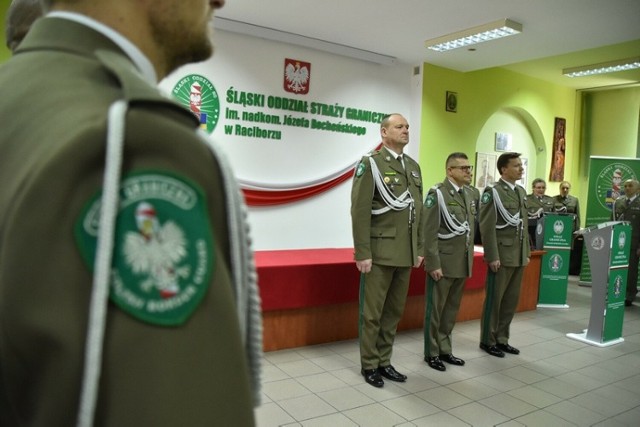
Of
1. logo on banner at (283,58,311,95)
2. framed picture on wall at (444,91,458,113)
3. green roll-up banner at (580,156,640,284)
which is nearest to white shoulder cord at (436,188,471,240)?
logo on banner at (283,58,311,95)

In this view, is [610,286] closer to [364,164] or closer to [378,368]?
[378,368]

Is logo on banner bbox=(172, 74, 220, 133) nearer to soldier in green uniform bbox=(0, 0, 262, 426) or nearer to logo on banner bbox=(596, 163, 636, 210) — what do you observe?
soldier in green uniform bbox=(0, 0, 262, 426)

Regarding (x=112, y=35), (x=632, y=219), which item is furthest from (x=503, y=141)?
(x=112, y=35)

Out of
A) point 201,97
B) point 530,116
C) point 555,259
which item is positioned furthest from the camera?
point 530,116

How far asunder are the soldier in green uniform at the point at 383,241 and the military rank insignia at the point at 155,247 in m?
2.99

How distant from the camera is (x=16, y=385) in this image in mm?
429

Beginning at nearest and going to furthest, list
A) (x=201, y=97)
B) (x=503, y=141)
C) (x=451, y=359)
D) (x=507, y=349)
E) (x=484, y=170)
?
(x=451, y=359) → (x=507, y=349) → (x=201, y=97) → (x=484, y=170) → (x=503, y=141)

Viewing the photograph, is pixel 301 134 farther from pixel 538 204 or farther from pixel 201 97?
pixel 538 204

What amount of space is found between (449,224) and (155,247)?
141 inches

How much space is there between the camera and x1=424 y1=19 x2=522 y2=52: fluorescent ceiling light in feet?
15.9

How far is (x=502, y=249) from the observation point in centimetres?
414

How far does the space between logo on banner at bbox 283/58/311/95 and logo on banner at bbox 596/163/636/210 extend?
4.88 m

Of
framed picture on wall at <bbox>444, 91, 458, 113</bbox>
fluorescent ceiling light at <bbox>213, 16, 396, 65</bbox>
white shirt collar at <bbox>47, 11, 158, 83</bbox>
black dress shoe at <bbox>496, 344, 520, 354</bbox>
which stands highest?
fluorescent ceiling light at <bbox>213, 16, 396, 65</bbox>

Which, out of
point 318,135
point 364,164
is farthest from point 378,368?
point 318,135
